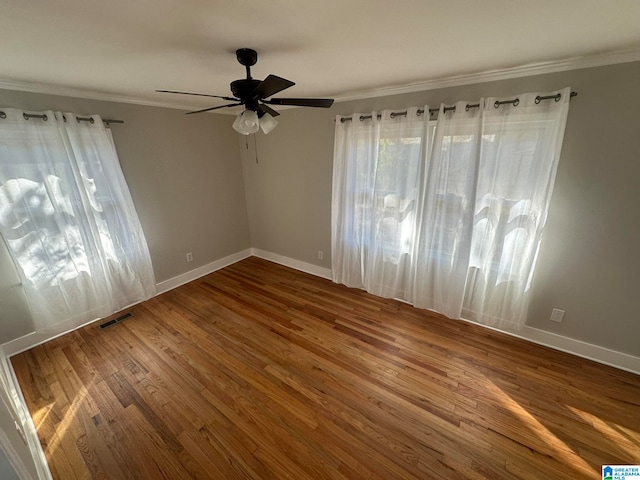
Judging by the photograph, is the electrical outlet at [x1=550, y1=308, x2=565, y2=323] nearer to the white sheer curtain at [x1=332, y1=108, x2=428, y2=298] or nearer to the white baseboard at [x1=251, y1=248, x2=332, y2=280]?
the white sheer curtain at [x1=332, y1=108, x2=428, y2=298]

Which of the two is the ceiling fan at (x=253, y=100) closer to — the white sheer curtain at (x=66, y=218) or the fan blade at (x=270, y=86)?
the fan blade at (x=270, y=86)

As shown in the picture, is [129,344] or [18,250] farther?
[129,344]

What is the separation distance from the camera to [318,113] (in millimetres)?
2965

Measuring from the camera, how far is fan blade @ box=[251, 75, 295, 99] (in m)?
1.16

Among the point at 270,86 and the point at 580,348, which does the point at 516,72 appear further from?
the point at 580,348

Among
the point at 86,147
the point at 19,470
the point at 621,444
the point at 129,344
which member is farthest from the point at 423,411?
the point at 86,147

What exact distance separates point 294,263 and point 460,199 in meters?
2.44

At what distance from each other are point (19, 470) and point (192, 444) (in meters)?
1.00

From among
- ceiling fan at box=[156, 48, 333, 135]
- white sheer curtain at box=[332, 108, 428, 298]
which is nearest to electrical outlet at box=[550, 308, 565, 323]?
white sheer curtain at box=[332, 108, 428, 298]

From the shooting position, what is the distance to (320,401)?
1.74m

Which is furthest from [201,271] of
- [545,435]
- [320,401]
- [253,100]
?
[545,435]

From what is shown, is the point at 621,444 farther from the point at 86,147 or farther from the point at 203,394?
the point at 86,147

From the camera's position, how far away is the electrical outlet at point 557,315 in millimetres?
2123

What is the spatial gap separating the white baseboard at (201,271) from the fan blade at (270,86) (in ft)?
9.20
